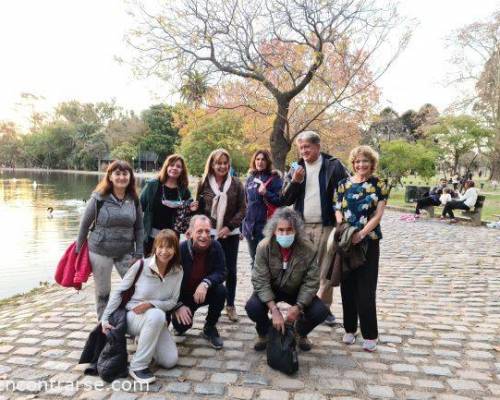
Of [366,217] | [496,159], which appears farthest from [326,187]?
→ [496,159]

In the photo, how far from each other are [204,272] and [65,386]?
1416 millimetres

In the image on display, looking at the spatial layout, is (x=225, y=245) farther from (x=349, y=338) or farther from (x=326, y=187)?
(x=349, y=338)

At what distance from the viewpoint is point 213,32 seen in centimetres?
1145

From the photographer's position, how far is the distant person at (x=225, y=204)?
4293 millimetres

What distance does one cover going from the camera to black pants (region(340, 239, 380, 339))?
11.9ft

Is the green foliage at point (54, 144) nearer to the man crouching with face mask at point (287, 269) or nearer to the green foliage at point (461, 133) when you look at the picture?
the green foliage at point (461, 133)

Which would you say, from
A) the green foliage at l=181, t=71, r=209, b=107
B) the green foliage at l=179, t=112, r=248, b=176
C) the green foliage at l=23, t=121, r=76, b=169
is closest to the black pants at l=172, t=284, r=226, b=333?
the green foliage at l=181, t=71, r=209, b=107

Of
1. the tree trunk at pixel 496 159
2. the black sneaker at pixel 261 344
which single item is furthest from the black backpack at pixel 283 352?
the tree trunk at pixel 496 159

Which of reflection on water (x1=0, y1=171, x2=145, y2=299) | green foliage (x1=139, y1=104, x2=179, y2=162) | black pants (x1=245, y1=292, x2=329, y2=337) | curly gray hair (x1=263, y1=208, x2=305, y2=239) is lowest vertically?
reflection on water (x1=0, y1=171, x2=145, y2=299)

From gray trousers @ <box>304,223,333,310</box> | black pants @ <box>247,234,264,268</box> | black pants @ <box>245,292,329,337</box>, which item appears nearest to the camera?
black pants @ <box>245,292,329,337</box>

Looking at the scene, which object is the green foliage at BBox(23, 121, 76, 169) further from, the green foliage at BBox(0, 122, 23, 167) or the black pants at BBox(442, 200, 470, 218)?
the black pants at BBox(442, 200, 470, 218)

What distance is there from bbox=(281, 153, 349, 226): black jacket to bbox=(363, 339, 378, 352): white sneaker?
3.74 ft

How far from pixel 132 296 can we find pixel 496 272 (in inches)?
246

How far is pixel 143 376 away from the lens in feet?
10.0
